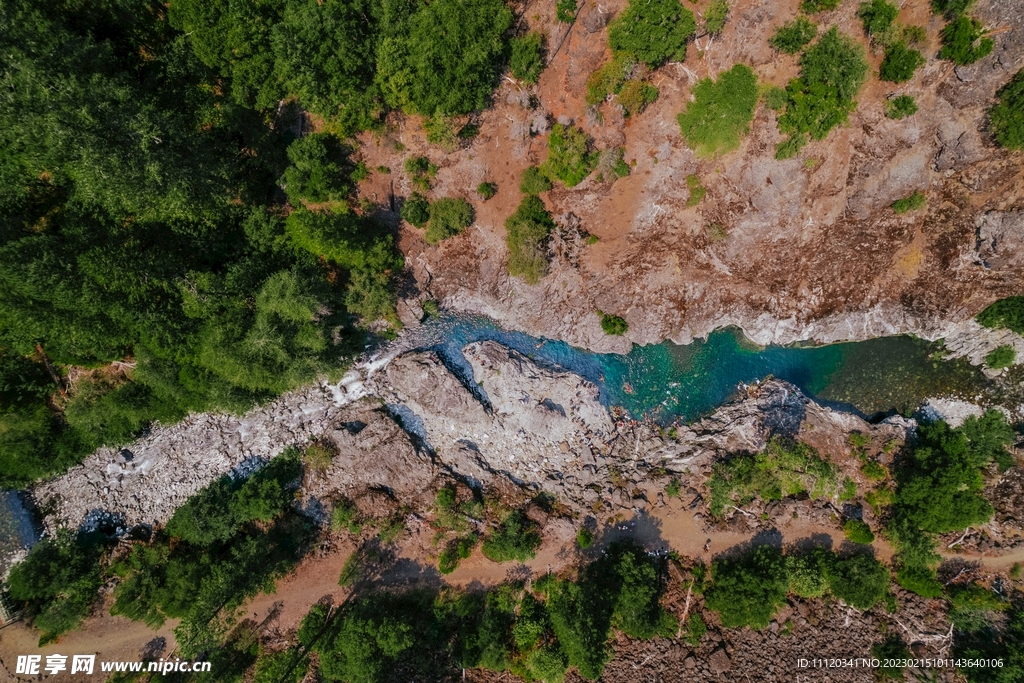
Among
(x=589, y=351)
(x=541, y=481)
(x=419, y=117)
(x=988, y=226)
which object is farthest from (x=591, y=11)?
(x=541, y=481)

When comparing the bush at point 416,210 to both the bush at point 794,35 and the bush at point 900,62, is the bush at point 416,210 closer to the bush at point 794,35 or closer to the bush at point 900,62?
the bush at point 794,35

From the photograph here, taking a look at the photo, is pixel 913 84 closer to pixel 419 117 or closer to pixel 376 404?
pixel 419 117

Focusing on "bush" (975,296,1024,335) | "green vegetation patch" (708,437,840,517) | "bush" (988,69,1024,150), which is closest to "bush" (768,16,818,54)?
"bush" (988,69,1024,150)

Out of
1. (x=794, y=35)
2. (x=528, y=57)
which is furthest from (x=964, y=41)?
(x=528, y=57)

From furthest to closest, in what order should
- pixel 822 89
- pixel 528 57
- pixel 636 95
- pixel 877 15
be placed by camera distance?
1. pixel 528 57
2. pixel 636 95
3. pixel 822 89
4. pixel 877 15

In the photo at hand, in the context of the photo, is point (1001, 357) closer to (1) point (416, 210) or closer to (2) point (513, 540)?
(2) point (513, 540)
